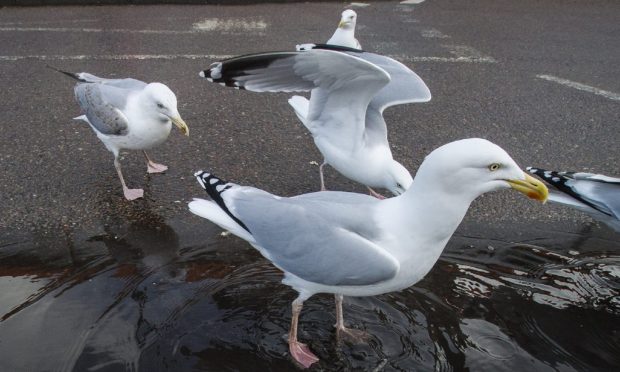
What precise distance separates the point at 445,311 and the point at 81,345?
1.71 m

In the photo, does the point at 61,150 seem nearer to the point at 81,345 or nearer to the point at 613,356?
the point at 81,345

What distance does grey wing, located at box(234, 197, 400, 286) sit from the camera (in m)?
2.29

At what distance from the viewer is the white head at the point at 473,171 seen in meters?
2.11

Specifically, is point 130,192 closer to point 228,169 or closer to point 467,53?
point 228,169

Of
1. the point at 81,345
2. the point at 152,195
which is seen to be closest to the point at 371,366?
the point at 81,345

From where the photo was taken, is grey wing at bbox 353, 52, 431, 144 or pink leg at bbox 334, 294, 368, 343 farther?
grey wing at bbox 353, 52, 431, 144

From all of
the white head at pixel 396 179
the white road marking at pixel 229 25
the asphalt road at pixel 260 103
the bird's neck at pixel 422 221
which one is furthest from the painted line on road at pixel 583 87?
the bird's neck at pixel 422 221

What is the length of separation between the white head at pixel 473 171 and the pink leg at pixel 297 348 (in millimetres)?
869

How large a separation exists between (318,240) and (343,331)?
532mm

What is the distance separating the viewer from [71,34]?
712 cm

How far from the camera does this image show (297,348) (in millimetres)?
2555

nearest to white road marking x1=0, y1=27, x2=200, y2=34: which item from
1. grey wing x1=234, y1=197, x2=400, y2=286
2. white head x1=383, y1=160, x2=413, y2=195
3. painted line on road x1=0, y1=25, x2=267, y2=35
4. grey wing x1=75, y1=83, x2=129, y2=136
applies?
painted line on road x1=0, y1=25, x2=267, y2=35

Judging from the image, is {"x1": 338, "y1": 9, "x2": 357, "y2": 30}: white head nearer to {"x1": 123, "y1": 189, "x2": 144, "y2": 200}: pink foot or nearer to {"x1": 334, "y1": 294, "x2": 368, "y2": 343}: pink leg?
{"x1": 123, "y1": 189, "x2": 144, "y2": 200}: pink foot

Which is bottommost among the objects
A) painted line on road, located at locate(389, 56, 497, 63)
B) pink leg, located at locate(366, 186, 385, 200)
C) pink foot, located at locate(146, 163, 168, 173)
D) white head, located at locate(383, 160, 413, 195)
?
pink leg, located at locate(366, 186, 385, 200)
